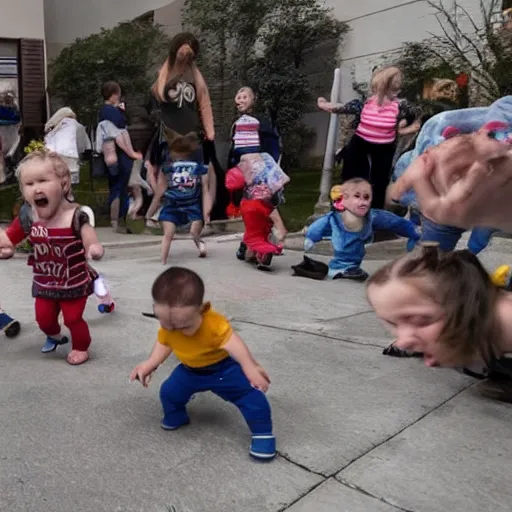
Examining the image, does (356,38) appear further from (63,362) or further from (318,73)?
(63,362)

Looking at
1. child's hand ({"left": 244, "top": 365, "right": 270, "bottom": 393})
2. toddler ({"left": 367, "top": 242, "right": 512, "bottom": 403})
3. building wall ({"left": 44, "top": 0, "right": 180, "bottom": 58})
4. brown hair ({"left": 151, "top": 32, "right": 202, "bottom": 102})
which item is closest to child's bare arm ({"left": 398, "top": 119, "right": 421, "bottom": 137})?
brown hair ({"left": 151, "top": 32, "right": 202, "bottom": 102})

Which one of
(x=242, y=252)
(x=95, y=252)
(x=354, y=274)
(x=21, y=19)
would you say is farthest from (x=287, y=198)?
(x=95, y=252)

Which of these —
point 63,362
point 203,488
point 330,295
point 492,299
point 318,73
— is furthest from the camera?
point 318,73

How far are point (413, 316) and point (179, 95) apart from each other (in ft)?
16.0

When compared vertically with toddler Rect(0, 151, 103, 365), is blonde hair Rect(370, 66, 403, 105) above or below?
above

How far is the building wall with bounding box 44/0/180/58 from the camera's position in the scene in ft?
59.0

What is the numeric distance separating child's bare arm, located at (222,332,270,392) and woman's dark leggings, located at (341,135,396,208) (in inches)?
156

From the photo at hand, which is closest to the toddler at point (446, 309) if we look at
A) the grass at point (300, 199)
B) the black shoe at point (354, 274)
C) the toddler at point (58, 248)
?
the toddler at point (58, 248)

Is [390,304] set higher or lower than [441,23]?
lower

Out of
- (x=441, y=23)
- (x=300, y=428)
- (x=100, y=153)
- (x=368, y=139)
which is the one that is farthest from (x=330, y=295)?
(x=441, y=23)

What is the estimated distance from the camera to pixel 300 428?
2727mm

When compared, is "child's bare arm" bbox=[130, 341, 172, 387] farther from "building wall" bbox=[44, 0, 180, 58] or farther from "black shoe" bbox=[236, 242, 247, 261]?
"building wall" bbox=[44, 0, 180, 58]

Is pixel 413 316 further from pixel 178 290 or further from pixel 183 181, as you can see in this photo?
pixel 183 181

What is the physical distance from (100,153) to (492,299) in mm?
7400
